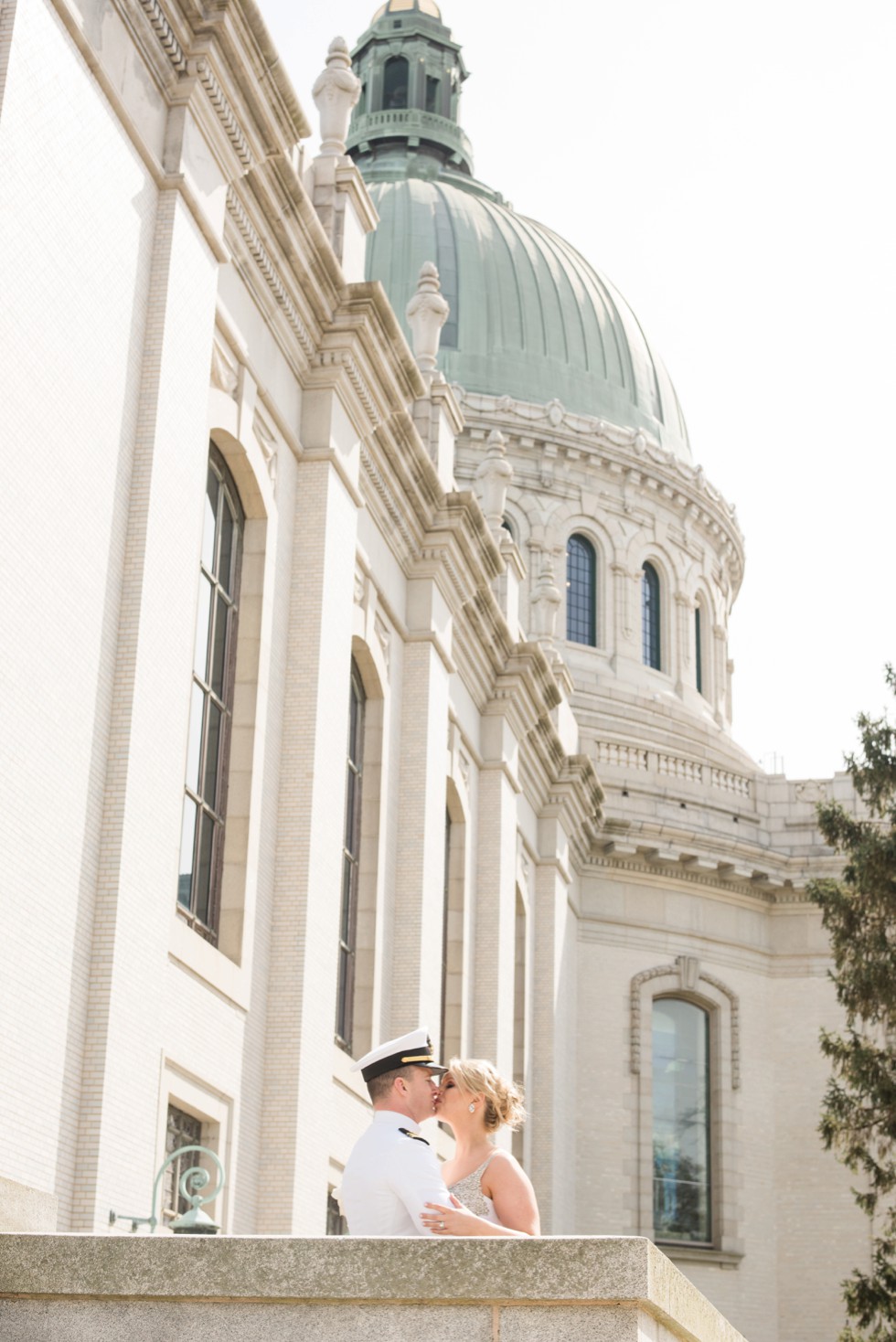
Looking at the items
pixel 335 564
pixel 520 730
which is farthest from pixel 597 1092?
pixel 335 564

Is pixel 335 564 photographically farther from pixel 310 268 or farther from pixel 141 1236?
pixel 141 1236

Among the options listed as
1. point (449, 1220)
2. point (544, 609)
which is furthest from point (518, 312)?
point (449, 1220)

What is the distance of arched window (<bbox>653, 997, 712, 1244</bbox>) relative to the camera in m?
35.7

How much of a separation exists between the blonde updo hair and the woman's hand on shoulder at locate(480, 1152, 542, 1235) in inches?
5.4

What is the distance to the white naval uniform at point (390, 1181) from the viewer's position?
6.92 metres

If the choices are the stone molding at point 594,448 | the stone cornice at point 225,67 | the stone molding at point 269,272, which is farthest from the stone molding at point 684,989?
the stone cornice at point 225,67

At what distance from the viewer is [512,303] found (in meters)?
46.9

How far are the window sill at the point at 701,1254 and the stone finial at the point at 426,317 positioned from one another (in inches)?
681

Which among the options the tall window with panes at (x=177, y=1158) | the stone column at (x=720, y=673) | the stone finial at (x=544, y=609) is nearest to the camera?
the tall window with panes at (x=177, y=1158)

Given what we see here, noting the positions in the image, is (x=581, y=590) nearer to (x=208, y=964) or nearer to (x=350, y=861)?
(x=350, y=861)

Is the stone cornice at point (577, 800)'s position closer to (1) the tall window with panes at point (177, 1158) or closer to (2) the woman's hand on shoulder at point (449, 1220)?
(1) the tall window with panes at point (177, 1158)

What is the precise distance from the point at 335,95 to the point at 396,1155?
1610cm

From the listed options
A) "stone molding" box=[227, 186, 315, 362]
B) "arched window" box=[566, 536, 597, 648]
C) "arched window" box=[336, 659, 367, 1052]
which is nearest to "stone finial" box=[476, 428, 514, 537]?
"arched window" box=[336, 659, 367, 1052]

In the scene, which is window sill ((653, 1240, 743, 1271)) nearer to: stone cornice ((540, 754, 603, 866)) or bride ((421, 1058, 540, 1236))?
stone cornice ((540, 754, 603, 866))
